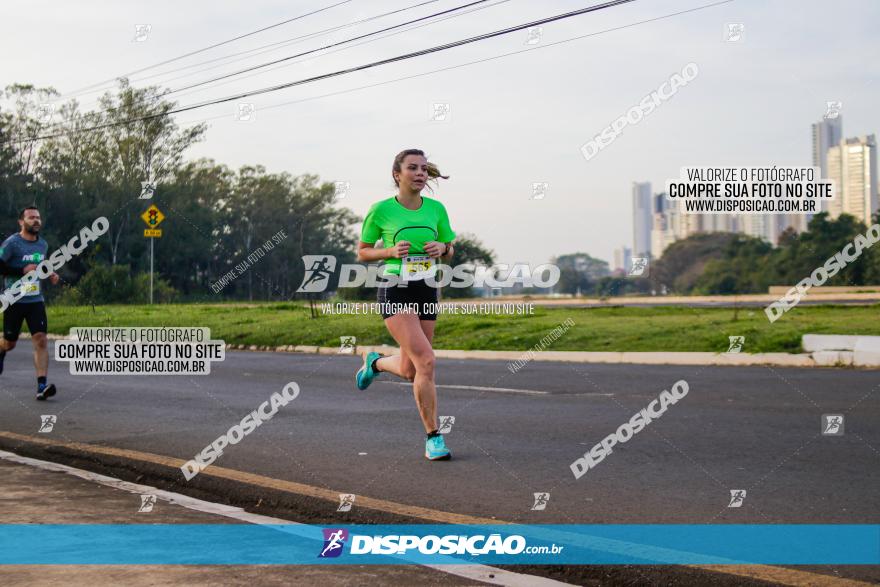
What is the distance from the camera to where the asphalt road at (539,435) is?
5688 millimetres

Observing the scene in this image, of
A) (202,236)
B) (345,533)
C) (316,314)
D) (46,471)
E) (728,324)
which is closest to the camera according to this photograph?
(345,533)

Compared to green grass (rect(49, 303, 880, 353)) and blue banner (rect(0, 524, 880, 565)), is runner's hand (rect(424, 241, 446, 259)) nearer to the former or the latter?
blue banner (rect(0, 524, 880, 565))

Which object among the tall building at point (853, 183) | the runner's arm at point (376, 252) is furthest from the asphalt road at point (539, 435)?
the tall building at point (853, 183)

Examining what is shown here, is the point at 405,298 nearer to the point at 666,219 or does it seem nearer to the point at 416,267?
the point at 416,267

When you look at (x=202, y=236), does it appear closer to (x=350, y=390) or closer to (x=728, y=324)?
(x=728, y=324)

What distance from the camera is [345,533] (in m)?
4.98

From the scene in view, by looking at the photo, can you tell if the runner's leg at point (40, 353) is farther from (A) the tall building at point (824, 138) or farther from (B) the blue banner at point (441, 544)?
(A) the tall building at point (824, 138)

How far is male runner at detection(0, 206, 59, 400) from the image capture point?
11.2 m

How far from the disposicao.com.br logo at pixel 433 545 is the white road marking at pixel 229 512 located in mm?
268

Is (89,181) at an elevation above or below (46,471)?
above

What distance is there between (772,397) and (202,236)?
69.8 meters

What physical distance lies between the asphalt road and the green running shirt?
1.49 m

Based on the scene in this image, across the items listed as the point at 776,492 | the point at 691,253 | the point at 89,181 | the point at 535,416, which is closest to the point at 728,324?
the point at 535,416

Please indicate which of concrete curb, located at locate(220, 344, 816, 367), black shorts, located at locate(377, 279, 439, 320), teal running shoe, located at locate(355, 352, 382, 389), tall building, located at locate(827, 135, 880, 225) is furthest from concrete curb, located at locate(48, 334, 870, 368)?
tall building, located at locate(827, 135, 880, 225)
